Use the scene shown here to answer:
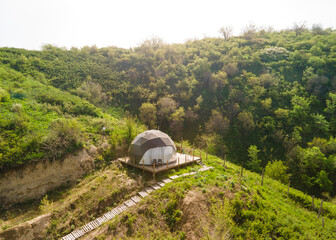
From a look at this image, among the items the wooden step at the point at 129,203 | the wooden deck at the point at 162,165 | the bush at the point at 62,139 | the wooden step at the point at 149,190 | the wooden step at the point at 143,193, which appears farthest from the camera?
the bush at the point at 62,139

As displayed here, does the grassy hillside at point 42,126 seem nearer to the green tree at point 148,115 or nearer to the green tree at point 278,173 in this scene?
the green tree at point 148,115

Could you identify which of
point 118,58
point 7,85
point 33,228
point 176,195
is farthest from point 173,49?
point 33,228

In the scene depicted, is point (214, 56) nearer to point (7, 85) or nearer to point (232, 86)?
point (232, 86)

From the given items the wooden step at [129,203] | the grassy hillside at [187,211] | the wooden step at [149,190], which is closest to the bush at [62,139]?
the grassy hillside at [187,211]

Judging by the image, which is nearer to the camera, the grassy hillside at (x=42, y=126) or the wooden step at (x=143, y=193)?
the wooden step at (x=143, y=193)

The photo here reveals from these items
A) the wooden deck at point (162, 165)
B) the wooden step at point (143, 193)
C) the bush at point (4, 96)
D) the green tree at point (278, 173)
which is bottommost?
the green tree at point (278, 173)
